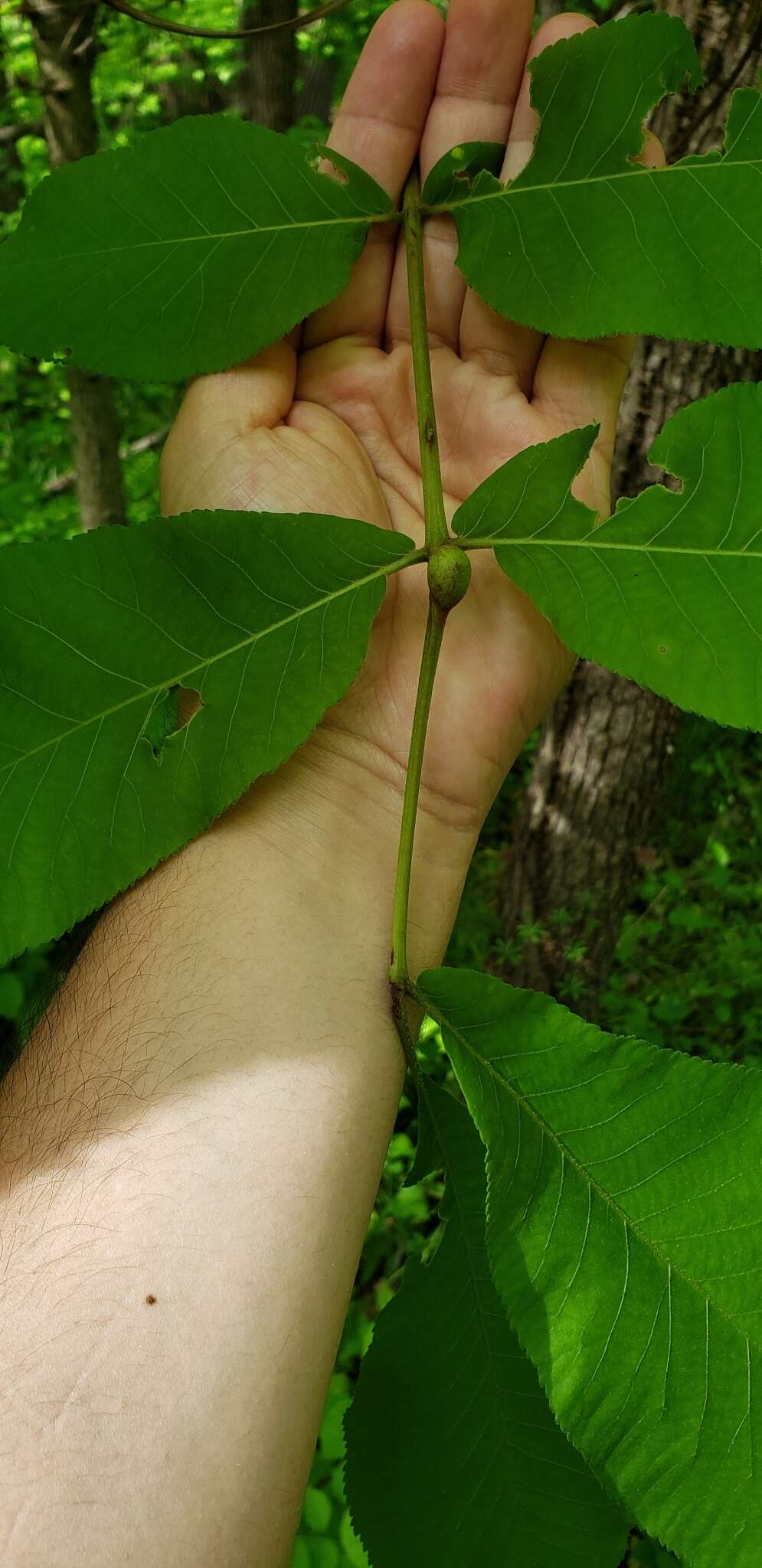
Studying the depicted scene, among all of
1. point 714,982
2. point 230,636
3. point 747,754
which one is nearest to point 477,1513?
point 230,636

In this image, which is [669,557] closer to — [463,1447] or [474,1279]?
[474,1279]

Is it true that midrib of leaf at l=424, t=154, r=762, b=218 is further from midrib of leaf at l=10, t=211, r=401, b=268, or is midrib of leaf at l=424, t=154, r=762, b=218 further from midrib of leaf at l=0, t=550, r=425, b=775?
midrib of leaf at l=0, t=550, r=425, b=775

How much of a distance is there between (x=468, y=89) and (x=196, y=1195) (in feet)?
5.23

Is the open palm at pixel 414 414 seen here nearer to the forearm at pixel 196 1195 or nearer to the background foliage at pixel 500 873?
the forearm at pixel 196 1195

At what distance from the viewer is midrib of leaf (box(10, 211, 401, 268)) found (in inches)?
54.3

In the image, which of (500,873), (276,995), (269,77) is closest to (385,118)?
(276,995)

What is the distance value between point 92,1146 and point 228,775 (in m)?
0.45

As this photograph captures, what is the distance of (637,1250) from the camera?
3.17 feet

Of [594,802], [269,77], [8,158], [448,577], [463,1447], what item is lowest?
[594,802]

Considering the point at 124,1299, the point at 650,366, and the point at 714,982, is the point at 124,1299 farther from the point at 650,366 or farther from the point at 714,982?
the point at 714,982

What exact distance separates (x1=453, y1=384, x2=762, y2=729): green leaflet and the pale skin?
24 centimetres

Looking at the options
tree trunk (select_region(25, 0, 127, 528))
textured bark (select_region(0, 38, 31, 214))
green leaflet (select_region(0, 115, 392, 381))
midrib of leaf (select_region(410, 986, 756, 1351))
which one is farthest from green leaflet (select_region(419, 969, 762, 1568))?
textured bark (select_region(0, 38, 31, 214))

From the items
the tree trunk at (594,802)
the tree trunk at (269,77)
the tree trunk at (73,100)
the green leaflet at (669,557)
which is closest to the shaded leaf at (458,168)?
the green leaflet at (669,557)

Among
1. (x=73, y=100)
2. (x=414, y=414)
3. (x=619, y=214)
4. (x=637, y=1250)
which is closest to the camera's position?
(x=637, y=1250)
